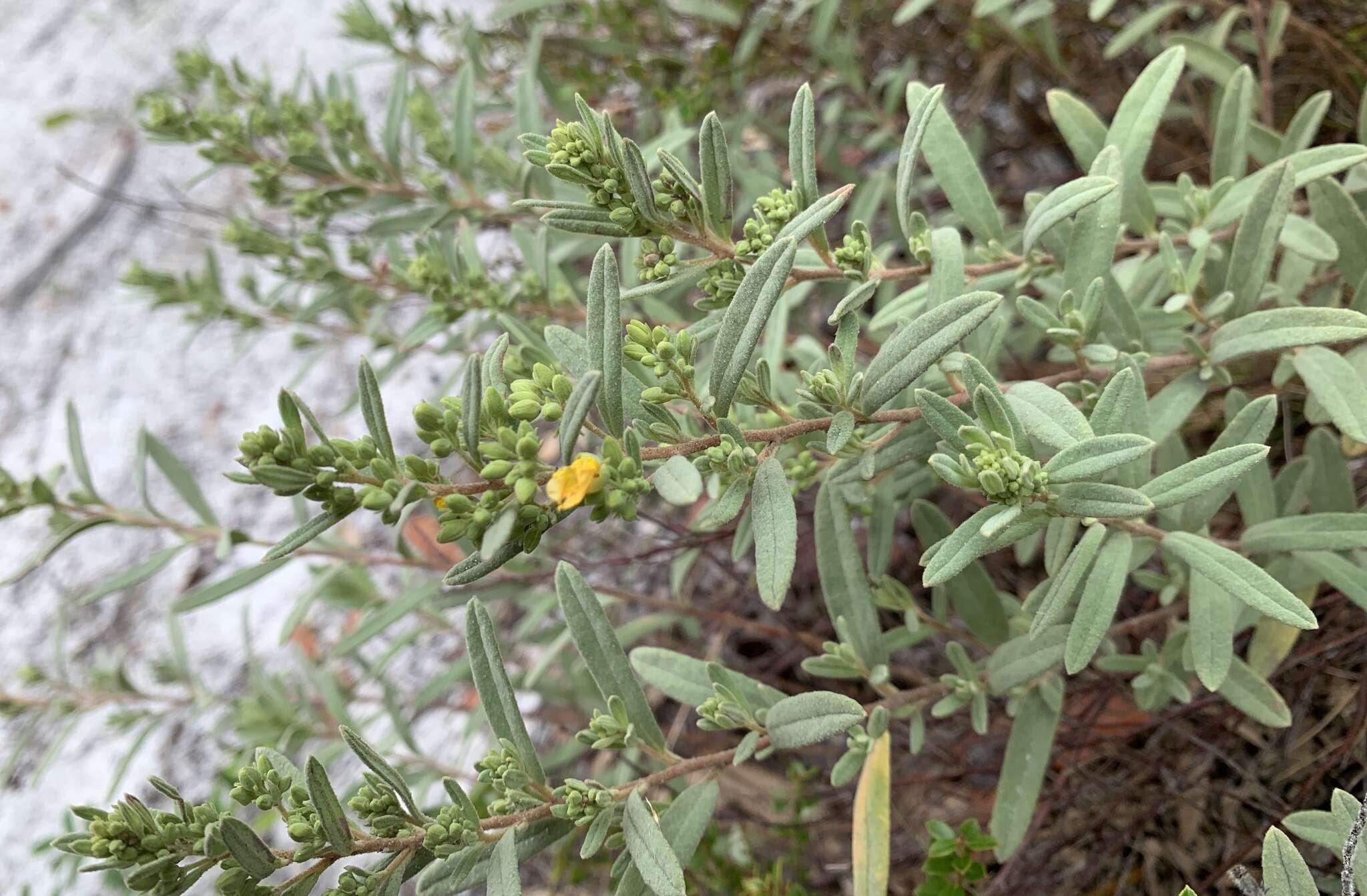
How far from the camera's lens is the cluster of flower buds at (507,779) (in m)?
1.27

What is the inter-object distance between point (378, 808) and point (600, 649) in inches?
14.4

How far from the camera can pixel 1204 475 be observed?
1214 millimetres

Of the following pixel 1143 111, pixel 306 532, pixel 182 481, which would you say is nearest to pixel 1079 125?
pixel 1143 111

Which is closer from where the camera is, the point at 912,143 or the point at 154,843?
the point at 154,843

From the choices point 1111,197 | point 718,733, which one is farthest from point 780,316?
point 718,733

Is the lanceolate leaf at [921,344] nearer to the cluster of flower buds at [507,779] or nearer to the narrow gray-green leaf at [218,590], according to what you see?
the cluster of flower buds at [507,779]

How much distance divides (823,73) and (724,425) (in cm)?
204

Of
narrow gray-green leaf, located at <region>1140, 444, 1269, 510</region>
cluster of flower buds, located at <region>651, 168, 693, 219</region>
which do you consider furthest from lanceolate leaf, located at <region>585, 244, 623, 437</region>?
narrow gray-green leaf, located at <region>1140, 444, 1269, 510</region>

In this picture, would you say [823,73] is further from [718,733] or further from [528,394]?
[528,394]

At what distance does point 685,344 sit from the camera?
1186 millimetres

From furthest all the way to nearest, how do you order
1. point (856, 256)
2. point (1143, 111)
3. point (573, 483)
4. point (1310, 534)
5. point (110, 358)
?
point (110, 358) → point (1143, 111) → point (1310, 534) → point (856, 256) → point (573, 483)

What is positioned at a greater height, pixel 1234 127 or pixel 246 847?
pixel 1234 127

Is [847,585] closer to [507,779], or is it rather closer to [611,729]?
[611,729]

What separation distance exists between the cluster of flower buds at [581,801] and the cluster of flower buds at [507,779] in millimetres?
38
